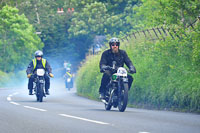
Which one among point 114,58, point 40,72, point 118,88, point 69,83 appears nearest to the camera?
point 118,88

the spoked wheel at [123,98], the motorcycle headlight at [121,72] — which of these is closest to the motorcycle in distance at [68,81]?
the spoked wheel at [123,98]

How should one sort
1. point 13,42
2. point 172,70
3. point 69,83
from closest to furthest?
point 172,70 → point 69,83 → point 13,42

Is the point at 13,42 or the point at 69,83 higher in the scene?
the point at 13,42

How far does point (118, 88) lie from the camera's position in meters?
14.2

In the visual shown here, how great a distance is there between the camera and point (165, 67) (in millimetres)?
18266

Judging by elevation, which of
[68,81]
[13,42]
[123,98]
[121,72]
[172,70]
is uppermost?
[13,42]

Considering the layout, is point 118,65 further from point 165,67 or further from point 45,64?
point 45,64

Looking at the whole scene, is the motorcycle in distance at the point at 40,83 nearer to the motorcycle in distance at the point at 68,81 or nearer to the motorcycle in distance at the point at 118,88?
the motorcycle in distance at the point at 118,88

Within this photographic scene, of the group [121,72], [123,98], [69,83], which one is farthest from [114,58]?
[69,83]

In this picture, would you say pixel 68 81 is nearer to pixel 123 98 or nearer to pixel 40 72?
pixel 40 72

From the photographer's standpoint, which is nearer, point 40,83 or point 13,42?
point 40,83

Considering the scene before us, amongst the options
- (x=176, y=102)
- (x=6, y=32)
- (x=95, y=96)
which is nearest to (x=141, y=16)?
(x=6, y=32)

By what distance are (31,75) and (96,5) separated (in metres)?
39.0

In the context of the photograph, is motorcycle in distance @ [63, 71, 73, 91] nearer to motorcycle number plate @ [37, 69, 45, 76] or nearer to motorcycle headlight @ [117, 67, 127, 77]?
motorcycle number plate @ [37, 69, 45, 76]
